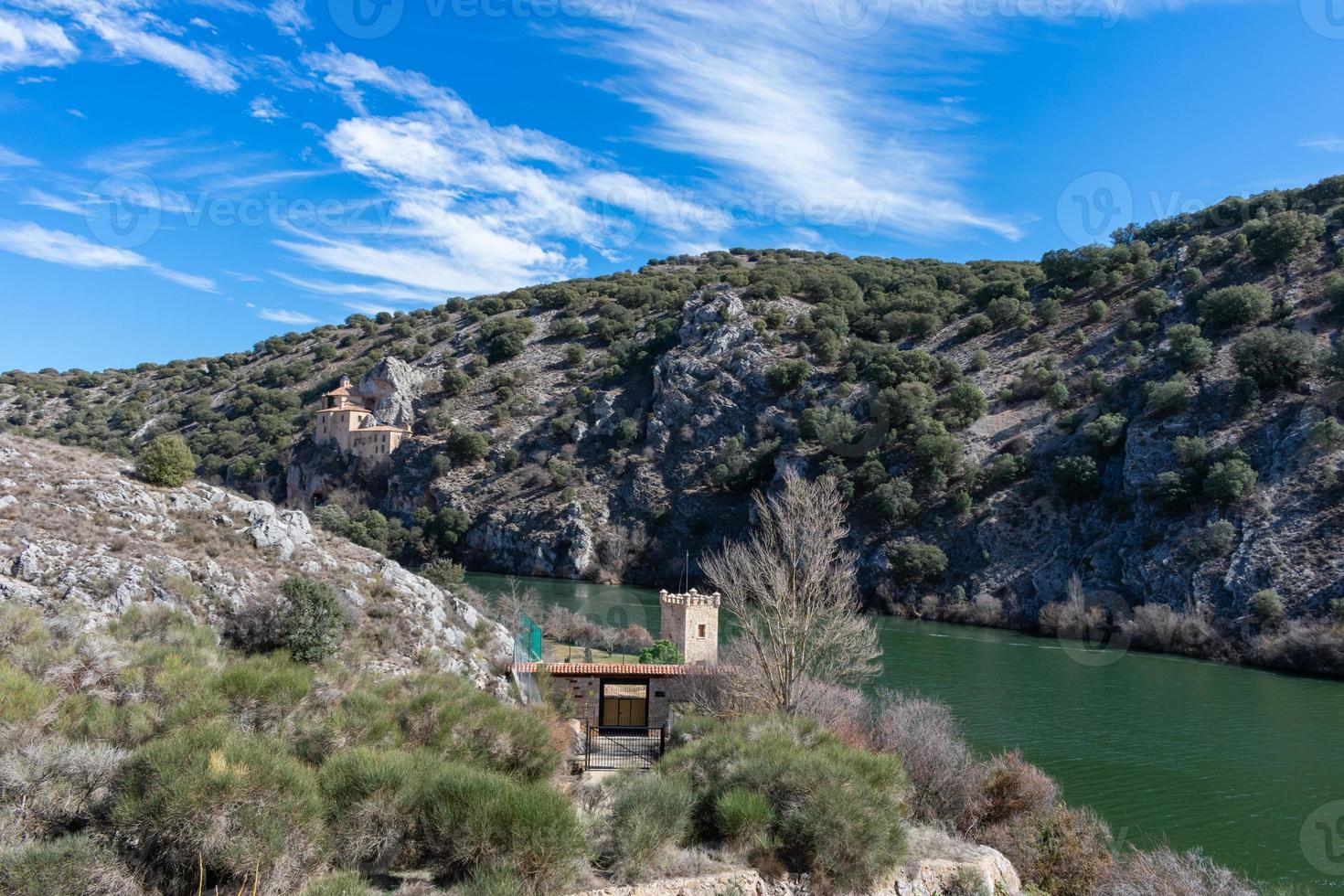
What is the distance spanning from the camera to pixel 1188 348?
4519 cm

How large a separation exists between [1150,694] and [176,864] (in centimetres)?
3084

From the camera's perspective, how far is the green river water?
16.6m

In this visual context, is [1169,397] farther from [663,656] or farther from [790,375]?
[663,656]

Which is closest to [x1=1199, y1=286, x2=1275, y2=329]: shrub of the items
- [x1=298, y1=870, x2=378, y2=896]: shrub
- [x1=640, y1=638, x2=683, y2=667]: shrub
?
[x1=640, y1=638, x2=683, y2=667]: shrub

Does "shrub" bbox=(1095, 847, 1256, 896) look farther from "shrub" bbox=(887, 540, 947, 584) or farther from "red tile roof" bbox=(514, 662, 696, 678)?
"shrub" bbox=(887, 540, 947, 584)

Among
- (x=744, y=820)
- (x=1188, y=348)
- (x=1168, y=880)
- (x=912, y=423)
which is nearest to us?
(x=744, y=820)

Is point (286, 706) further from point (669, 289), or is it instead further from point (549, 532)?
point (669, 289)

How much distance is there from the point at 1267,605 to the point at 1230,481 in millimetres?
6635

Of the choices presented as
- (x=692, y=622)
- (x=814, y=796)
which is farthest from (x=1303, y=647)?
(x=814, y=796)

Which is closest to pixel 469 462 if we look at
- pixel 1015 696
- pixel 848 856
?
pixel 1015 696

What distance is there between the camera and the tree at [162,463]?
711 inches

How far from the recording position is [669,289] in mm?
91375

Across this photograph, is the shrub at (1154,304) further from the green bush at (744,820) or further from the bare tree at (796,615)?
the green bush at (744,820)

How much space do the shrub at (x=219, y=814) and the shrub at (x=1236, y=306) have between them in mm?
55436
